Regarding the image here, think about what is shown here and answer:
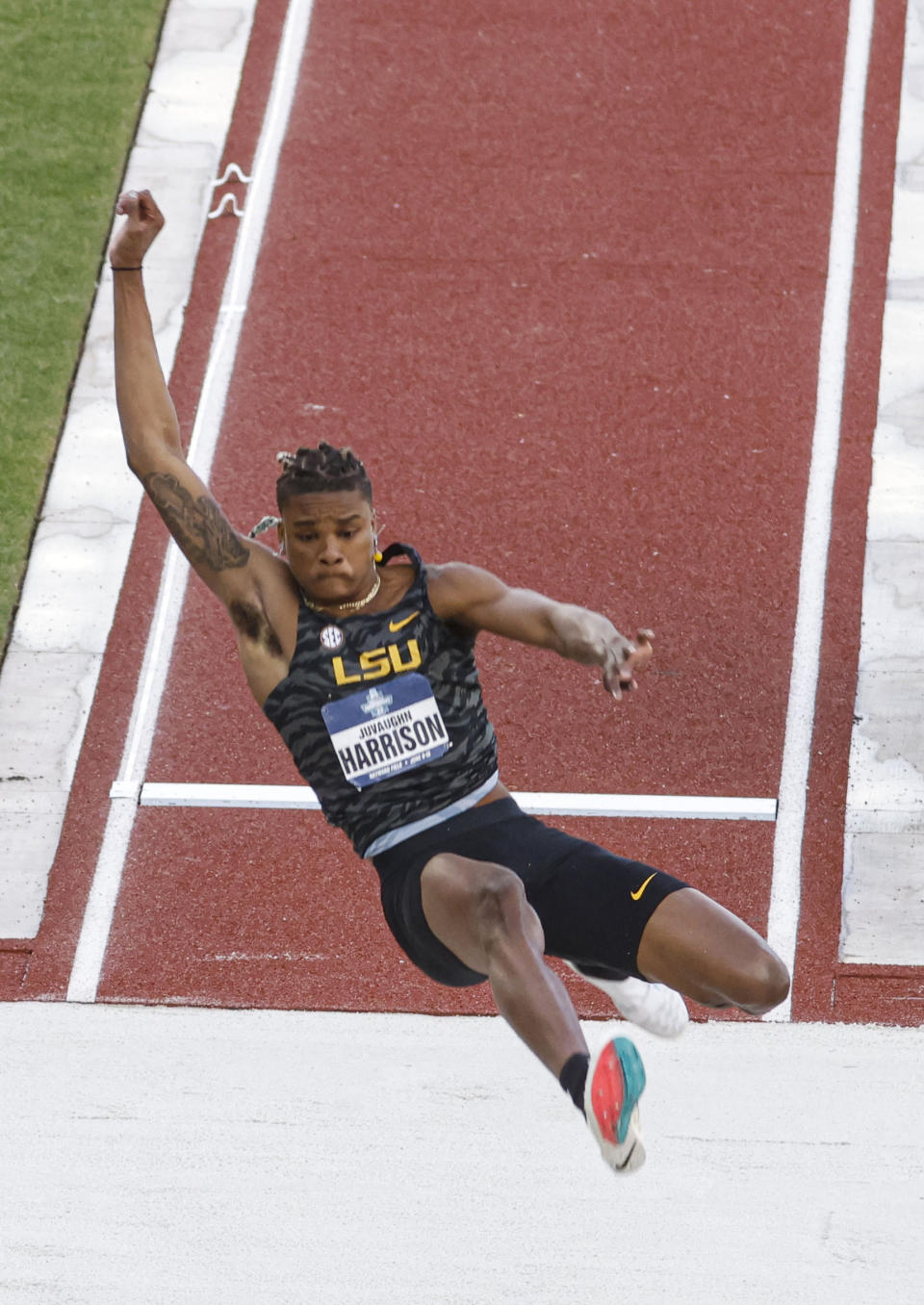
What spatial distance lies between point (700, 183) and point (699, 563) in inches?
94.1

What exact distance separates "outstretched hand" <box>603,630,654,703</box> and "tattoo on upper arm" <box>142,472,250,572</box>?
1084 mm

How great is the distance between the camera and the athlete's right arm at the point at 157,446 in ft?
15.8

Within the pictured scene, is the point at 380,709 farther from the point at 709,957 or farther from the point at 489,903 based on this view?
the point at 709,957

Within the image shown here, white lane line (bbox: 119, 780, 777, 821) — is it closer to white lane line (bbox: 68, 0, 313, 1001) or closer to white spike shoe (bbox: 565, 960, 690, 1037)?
white lane line (bbox: 68, 0, 313, 1001)

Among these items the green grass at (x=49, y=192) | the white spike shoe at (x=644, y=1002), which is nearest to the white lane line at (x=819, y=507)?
the white spike shoe at (x=644, y=1002)

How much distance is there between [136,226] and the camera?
4.76m

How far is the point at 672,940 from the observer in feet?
15.6

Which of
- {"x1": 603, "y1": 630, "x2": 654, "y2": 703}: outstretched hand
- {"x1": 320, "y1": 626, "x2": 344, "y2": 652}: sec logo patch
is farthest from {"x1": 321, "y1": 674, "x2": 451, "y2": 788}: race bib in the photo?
{"x1": 603, "y1": 630, "x2": 654, "y2": 703}: outstretched hand

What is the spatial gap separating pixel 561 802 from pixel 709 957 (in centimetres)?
250

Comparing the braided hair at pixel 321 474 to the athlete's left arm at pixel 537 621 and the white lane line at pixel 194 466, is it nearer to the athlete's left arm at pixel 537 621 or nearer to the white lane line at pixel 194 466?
the athlete's left arm at pixel 537 621

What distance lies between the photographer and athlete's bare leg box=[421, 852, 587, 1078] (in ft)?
14.4

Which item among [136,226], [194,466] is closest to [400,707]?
[136,226]

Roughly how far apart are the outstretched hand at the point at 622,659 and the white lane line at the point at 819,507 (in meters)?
2.77

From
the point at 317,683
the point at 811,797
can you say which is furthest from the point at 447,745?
the point at 811,797
